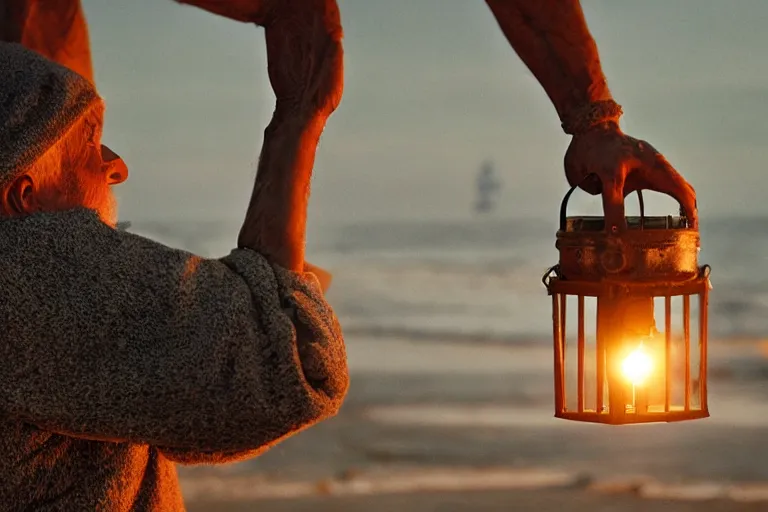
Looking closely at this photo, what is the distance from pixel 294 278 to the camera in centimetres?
138

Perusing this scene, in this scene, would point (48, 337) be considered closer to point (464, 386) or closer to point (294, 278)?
point (294, 278)

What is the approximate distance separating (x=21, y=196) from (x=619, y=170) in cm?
79

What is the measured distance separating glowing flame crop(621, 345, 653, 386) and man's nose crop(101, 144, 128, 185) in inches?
30.9

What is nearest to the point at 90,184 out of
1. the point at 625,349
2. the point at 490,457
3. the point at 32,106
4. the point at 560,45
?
the point at 32,106

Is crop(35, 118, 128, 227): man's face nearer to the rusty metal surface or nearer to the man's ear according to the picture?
the man's ear

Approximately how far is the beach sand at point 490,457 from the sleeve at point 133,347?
360 cm

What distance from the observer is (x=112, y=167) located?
145 centimetres

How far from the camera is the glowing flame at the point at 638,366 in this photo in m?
1.77

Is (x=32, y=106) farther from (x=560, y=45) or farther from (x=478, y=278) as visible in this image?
(x=478, y=278)

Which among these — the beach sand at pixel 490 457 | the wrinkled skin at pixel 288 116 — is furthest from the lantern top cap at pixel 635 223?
the beach sand at pixel 490 457

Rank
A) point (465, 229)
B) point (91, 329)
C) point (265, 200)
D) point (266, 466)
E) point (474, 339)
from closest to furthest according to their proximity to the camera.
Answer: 1. point (91, 329)
2. point (265, 200)
3. point (266, 466)
4. point (474, 339)
5. point (465, 229)

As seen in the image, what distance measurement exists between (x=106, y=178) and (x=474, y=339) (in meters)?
7.60

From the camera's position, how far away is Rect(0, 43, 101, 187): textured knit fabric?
130cm

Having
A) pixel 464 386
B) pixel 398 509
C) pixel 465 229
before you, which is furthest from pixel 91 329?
pixel 465 229
